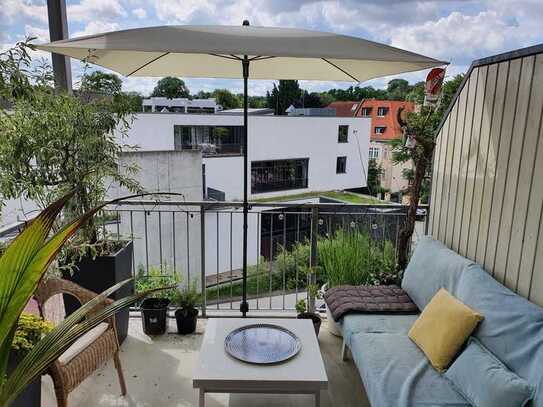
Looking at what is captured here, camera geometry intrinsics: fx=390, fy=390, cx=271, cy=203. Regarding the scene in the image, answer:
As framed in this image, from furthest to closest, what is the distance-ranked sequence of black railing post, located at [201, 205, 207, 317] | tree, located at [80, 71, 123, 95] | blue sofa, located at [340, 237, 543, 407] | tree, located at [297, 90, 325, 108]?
tree, located at [297, 90, 325, 108] < black railing post, located at [201, 205, 207, 317] < tree, located at [80, 71, 123, 95] < blue sofa, located at [340, 237, 543, 407]

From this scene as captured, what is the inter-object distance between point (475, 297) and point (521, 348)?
369 millimetres

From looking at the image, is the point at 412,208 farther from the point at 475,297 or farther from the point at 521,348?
the point at 521,348

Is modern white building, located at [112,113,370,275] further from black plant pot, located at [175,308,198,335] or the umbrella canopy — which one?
the umbrella canopy

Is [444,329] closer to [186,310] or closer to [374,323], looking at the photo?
[374,323]

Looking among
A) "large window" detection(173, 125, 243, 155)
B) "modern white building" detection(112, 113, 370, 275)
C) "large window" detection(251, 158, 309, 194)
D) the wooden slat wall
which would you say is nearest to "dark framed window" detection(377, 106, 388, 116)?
the wooden slat wall

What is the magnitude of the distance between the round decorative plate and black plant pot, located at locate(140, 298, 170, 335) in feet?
2.91

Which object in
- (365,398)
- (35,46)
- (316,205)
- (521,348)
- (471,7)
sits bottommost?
(365,398)

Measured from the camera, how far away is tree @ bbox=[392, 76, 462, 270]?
9.56 ft

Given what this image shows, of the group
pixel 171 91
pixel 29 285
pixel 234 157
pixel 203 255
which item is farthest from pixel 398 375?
pixel 234 157

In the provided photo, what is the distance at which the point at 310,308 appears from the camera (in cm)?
328

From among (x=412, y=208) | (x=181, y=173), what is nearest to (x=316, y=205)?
(x=412, y=208)

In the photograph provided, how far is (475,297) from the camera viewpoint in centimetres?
204

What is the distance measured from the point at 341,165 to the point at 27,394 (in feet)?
24.7

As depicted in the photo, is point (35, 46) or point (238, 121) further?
point (238, 121)
